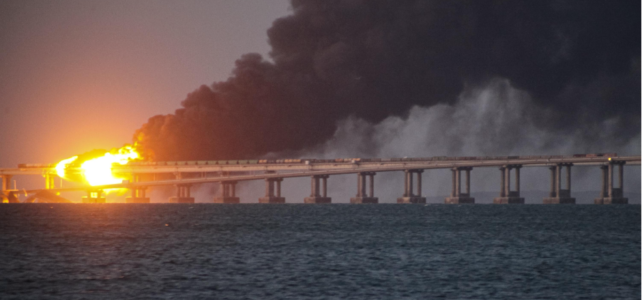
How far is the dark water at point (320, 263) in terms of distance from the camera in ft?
182

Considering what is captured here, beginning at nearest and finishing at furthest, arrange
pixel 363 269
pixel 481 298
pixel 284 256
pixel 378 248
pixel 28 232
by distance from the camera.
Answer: pixel 481 298, pixel 363 269, pixel 284 256, pixel 378 248, pixel 28 232

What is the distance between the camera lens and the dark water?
182 ft

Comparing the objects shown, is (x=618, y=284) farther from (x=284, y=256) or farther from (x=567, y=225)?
(x=567, y=225)

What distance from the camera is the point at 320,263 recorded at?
70.9 meters

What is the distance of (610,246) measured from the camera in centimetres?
8994

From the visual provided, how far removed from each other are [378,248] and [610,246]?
24518 mm

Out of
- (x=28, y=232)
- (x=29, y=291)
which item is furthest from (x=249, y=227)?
(x=29, y=291)

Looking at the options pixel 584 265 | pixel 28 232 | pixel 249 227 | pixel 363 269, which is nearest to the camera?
pixel 363 269

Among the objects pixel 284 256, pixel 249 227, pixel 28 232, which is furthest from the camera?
pixel 249 227

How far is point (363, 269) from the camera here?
66.6m

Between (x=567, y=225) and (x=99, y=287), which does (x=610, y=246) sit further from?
(x=99, y=287)

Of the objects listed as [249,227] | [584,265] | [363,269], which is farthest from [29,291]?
[249,227]

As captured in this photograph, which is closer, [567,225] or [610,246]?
[610,246]

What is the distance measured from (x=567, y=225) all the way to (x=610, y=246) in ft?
130
